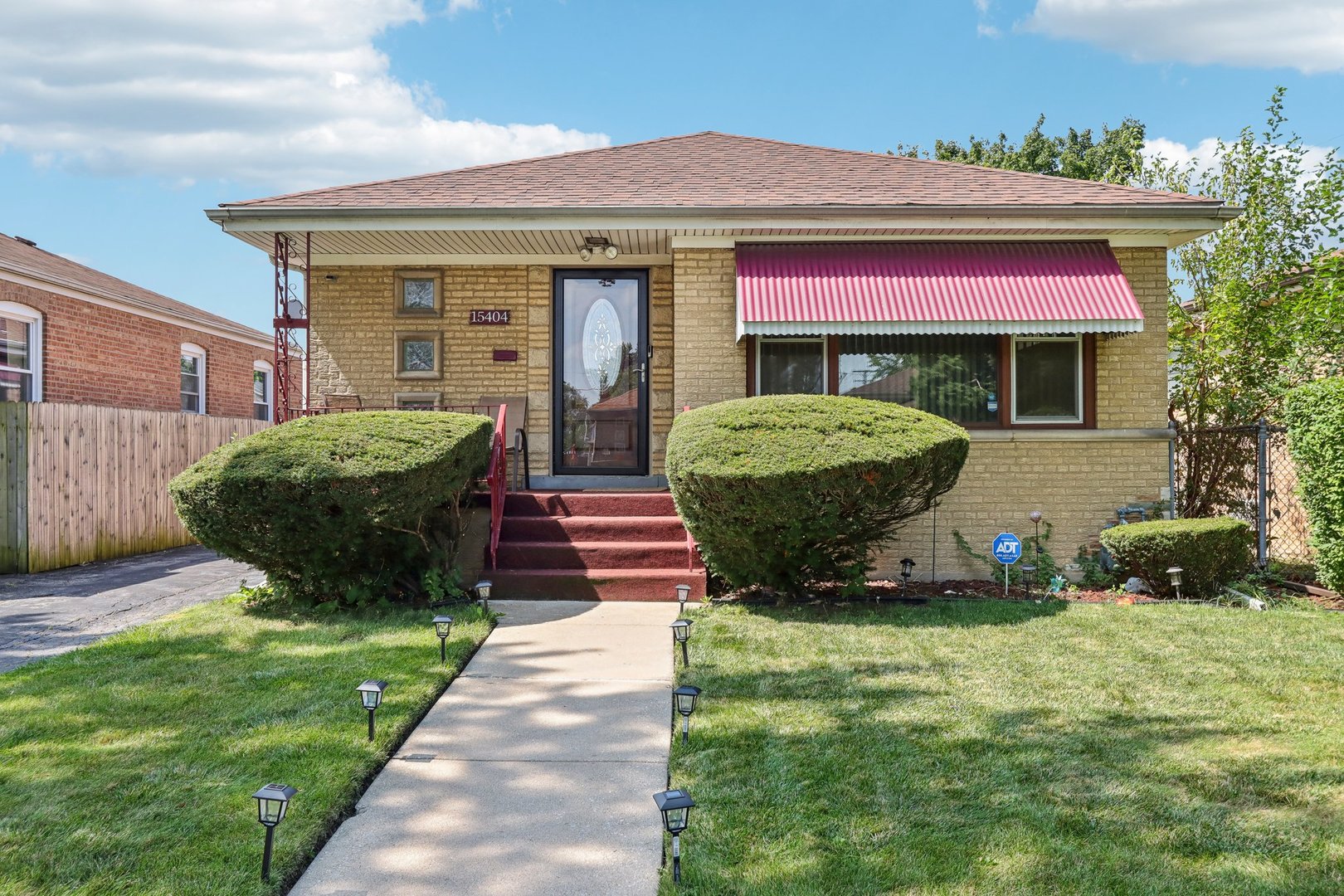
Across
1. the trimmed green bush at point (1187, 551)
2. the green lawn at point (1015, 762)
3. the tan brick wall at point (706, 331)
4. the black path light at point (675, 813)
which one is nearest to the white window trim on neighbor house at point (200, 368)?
the tan brick wall at point (706, 331)

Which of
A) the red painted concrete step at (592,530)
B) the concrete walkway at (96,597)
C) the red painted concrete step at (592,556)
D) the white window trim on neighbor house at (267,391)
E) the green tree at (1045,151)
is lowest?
the concrete walkway at (96,597)

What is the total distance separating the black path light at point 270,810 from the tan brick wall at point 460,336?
7390 mm

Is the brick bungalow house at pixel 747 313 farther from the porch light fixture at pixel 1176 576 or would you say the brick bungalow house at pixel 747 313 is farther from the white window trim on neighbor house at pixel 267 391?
the white window trim on neighbor house at pixel 267 391

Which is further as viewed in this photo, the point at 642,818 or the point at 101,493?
the point at 101,493

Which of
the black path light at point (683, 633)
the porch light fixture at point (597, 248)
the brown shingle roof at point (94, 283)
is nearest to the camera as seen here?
the black path light at point (683, 633)

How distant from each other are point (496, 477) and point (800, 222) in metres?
3.98

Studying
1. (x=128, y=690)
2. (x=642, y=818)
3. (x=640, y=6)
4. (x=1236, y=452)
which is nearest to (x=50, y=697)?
(x=128, y=690)

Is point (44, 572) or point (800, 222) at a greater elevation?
point (800, 222)

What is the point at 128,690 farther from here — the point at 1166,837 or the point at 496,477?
the point at 1166,837

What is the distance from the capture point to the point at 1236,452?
9.75 meters

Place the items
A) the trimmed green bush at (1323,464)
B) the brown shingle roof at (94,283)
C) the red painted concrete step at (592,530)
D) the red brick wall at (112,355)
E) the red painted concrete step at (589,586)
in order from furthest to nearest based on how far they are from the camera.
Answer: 1. the red brick wall at (112,355)
2. the brown shingle roof at (94,283)
3. the red painted concrete step at (592,530)
4. the red painted concrete step at (589,586)
5. the trimmed green bush at (1323,464)

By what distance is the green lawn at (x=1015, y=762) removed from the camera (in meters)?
2.90

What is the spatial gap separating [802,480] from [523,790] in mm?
3350

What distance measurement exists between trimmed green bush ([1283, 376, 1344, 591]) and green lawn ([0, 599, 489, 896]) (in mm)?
7281
